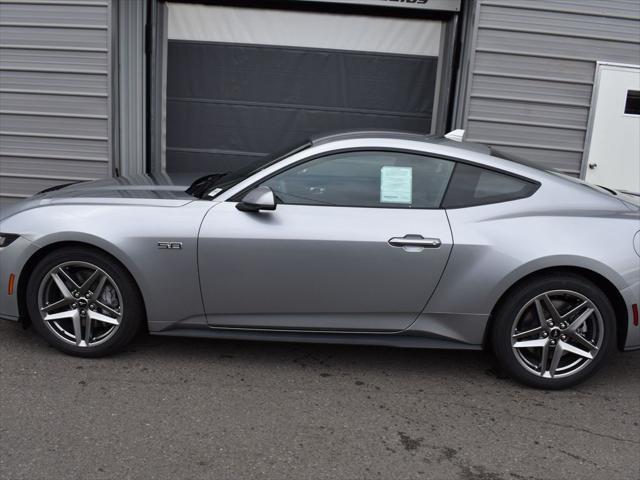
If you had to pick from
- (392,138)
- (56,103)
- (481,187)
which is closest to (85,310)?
(392,138)

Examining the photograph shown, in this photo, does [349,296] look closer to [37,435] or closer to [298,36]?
[37,435]

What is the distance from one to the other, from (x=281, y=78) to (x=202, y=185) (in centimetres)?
364

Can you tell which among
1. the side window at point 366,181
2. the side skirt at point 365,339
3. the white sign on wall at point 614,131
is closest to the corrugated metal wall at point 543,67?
the white sign on wall at point 614,131

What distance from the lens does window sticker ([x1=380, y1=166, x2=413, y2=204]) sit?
4.17 m

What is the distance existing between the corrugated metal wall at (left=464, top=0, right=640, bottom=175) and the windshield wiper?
355cm

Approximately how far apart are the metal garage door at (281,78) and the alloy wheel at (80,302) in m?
4.09

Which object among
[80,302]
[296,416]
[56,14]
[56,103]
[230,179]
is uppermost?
[56,14]

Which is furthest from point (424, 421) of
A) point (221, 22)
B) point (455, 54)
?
point (221, 22)

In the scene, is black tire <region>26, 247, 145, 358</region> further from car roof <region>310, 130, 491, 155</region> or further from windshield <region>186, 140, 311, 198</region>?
car roof <region>310, 130, 491, 155</region>

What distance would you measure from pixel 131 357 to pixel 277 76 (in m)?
4.51

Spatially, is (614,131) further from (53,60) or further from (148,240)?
(53,60)

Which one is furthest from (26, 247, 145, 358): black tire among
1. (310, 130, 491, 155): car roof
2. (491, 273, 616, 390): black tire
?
(491, 273, 616, 390): black tire

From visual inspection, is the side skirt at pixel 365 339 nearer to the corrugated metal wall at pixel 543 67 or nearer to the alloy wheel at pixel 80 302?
the alloy wheel at pixel 80 302

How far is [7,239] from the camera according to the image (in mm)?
4234
